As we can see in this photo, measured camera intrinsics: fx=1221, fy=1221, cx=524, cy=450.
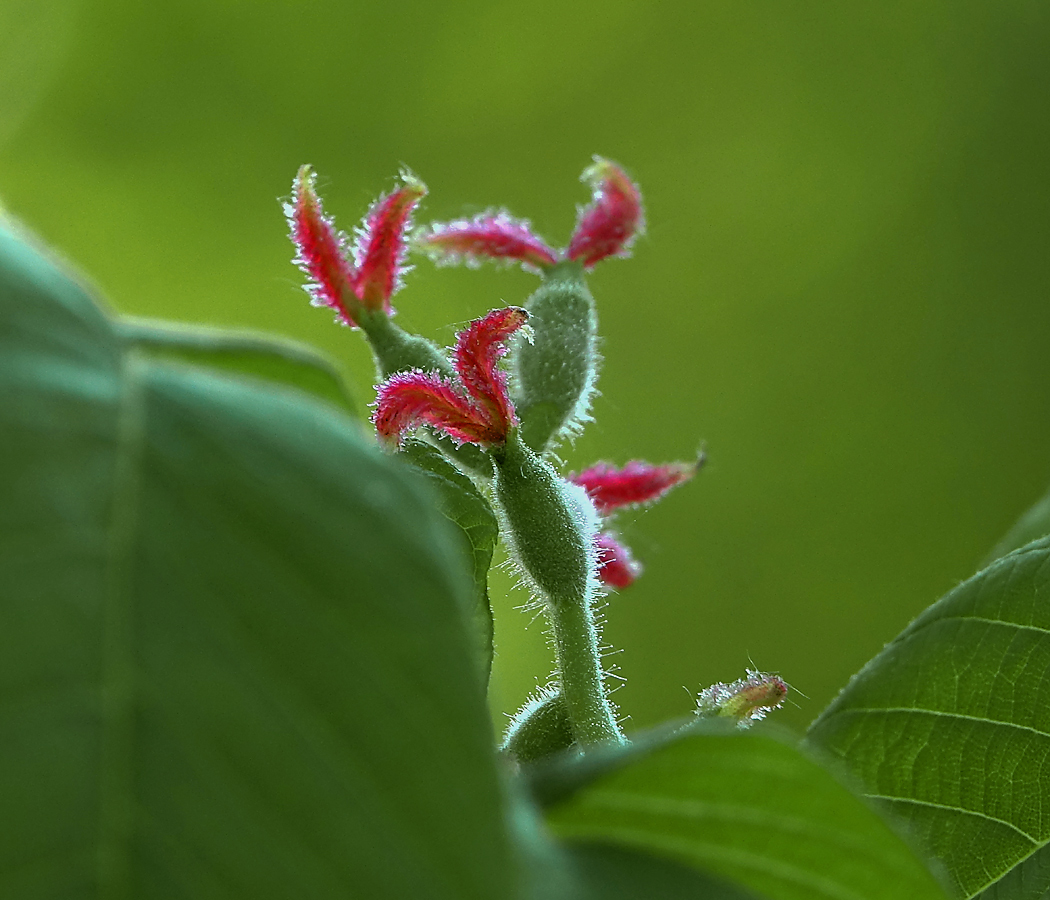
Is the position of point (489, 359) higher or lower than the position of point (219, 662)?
higher

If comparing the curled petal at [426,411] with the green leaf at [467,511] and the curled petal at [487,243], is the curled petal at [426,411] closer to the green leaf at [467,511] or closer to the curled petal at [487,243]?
the green leaf at [467,511]

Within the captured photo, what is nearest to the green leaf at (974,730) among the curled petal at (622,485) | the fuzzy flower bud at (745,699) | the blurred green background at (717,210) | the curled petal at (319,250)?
the fuzzy flower bud at (745,699)

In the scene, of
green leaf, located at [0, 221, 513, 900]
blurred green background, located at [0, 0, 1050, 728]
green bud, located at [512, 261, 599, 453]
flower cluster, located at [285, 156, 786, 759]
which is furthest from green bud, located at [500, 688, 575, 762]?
blurred green background, located at [0, 0, 1050, 728]

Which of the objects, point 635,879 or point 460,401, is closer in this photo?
point 635,879

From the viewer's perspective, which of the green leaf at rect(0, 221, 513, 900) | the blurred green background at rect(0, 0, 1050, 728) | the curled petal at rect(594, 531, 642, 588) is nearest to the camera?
the green leaf at rect(0, 221, 513, 900)

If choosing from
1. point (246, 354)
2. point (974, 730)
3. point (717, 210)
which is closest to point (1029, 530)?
point (974, 730)

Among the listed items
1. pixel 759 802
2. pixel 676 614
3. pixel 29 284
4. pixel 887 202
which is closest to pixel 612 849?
pixel 759 802

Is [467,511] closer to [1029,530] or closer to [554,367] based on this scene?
[554,367]

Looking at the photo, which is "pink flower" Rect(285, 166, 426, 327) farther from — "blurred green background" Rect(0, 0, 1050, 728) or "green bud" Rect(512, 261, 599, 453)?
"blurred green background" Rect(0, 0, 1050, 728)
